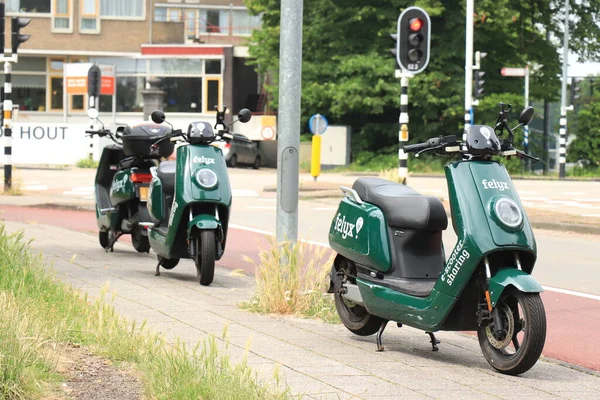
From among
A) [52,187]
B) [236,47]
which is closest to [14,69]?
[236,47]

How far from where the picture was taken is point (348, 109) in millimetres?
44281

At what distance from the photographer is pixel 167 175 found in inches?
437

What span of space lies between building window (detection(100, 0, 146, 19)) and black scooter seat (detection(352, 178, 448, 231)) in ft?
179

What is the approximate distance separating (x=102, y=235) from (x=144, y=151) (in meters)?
1.33

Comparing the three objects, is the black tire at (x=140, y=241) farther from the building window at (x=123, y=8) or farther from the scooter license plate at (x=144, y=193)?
the building window at (x=123, y=8)

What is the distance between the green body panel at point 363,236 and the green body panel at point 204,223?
2.23 m

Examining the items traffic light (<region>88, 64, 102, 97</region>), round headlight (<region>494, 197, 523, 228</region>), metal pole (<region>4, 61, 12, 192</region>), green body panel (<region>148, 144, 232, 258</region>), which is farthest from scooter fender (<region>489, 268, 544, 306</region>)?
traffic light (<region>88, 64, 102, 97</region>)

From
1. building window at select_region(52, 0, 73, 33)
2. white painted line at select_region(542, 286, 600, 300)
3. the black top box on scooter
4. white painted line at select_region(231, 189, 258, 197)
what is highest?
building window at select_region(52, 0, 73, 33)

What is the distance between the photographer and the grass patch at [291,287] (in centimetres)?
837

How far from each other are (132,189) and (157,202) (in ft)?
4.19

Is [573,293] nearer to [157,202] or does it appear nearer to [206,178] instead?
[206,178]

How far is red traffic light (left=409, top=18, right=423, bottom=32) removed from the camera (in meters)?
20.2

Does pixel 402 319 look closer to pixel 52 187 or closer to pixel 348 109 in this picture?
pixel 52 187

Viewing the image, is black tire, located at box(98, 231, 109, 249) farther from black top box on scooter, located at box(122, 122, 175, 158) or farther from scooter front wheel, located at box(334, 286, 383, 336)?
scooter front wheel, located at box(334, 286, 383, 336)
